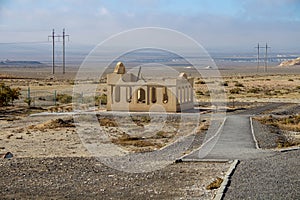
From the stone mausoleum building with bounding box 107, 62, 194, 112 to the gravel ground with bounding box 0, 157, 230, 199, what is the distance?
17.0 metres

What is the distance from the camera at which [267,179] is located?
13.0 meters

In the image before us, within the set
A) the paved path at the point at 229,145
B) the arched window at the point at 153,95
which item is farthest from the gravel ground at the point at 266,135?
the arched window at the point at 153,95

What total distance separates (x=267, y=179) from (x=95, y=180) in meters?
4.19

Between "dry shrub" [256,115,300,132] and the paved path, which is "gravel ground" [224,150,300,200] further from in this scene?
"dry shrub" [256,115,300,132]

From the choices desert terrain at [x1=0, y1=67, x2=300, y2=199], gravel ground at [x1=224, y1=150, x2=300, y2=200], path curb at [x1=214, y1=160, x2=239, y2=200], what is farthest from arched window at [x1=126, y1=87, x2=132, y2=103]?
path curb at [x1=214, y1=160, x2=239, y2=200]

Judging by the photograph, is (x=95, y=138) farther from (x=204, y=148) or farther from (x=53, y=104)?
(x=53, y=104)

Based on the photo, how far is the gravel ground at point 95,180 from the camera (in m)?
12.5

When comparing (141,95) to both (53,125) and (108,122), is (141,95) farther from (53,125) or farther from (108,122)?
(53,125)

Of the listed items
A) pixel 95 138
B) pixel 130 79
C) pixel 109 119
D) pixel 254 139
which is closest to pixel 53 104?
pixel 130 79

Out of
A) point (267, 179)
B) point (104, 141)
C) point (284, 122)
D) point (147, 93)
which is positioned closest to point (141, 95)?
point (147, 93)

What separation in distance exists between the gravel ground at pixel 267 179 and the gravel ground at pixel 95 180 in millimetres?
654

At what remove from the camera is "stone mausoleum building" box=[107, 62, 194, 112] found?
112 feet

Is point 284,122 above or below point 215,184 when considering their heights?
above

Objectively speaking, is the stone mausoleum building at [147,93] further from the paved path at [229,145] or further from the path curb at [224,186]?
the path curb at [224,186]
